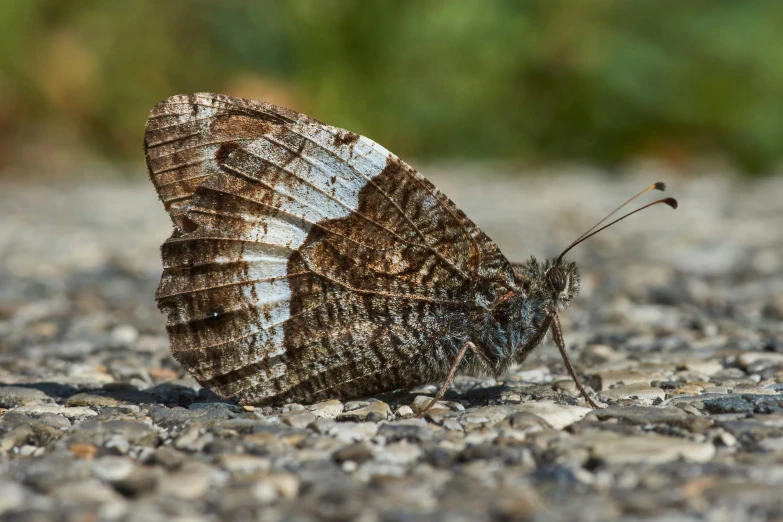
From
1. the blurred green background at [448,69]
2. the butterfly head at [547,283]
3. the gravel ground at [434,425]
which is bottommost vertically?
the gravel ground at [434,425]

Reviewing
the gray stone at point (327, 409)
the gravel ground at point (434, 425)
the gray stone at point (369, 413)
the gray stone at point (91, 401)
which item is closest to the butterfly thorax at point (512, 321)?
the gravel ground at point (434, 425)

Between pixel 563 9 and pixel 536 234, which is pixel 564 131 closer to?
pixel 563 9

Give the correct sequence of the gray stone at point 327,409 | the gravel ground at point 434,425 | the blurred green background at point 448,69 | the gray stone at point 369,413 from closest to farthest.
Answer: the gravel ground at point 434,425 → the gray stone at point 369,413 → the gray stone at point 327,409 → the blurred green background at point 448,69

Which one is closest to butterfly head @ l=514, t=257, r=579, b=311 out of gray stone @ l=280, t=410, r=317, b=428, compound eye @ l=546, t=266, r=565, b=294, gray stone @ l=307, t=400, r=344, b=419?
compound eye @ l=546, t=266, r=565, b=294

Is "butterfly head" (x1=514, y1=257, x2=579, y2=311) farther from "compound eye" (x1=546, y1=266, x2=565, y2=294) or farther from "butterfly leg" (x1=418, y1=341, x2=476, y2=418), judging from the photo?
"butterfly leg" (x1=418, y1=341, x2=476, y2=418)

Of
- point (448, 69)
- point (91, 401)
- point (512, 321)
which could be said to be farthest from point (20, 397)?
point (448, 69)

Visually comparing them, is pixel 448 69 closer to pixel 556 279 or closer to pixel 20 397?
pixel 556 279

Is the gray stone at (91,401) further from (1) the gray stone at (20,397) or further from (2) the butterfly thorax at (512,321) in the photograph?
(2) the butterfly thorax at (512,321)
